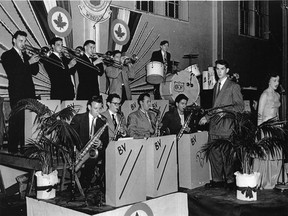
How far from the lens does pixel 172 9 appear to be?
31.5ft

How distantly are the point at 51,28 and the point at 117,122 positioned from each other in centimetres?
249

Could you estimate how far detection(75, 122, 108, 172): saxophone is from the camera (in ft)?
15.0

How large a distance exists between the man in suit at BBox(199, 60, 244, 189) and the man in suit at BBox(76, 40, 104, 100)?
8.09ft

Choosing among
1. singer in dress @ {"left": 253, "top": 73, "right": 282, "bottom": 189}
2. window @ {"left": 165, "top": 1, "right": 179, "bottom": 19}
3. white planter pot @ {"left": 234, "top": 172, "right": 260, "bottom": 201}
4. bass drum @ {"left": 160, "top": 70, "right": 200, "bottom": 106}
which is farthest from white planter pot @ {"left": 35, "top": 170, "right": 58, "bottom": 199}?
window @ {"left": 165, "top": 1, "right": 179, "bottom": 19}

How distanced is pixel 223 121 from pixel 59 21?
12.8ft

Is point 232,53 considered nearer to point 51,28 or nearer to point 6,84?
point 51,28

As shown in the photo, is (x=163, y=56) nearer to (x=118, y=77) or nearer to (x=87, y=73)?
(x=118, y=77)

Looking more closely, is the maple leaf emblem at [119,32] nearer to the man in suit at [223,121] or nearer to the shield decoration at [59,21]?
the shield decoration at [59,21]

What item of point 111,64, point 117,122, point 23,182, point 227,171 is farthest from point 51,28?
point 227,171

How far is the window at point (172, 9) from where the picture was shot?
373 inches

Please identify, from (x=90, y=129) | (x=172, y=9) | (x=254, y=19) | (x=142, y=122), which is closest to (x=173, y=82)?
(x=142, y=122)

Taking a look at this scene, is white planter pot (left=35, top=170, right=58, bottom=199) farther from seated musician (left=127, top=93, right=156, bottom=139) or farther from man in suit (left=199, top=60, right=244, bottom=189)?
man in suit (left=199, top=60, right=244, bottom=189)

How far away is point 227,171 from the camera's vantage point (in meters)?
4.77

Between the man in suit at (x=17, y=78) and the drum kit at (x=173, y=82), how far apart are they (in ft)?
8.63
